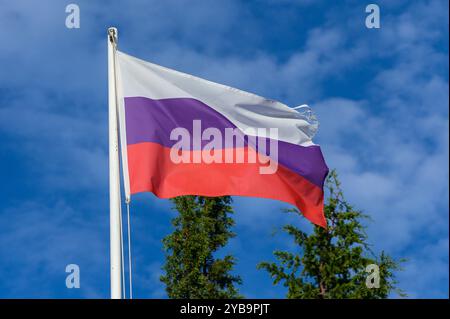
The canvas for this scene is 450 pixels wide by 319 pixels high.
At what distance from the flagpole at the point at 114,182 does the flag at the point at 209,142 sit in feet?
1.41

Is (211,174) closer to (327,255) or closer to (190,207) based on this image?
(327,255)

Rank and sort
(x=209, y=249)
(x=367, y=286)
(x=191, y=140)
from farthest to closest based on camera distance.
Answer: (x=209, y=249)
(x=367, y=286)
(x=191, y=140)

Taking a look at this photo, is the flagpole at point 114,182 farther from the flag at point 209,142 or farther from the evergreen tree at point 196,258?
the evergreen tree at point 196,258

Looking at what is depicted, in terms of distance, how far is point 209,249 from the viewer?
36.4 metres

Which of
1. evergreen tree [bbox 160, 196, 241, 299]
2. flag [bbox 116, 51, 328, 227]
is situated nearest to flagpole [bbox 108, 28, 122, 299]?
flag [bbox 116, 51, 328, 227]

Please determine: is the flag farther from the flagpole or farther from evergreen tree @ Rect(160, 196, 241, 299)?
evergreen tree @ Rect(160, 196, 241, 299)

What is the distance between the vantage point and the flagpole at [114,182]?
11336 mm

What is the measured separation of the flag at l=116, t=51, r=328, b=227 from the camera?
12.9 meters

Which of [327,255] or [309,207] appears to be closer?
[309,207]

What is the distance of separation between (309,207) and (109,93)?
3826 millimetres

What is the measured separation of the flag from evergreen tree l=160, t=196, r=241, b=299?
71.3ft

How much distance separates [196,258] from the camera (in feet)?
119

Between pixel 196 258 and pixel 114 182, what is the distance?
80.5 feet
